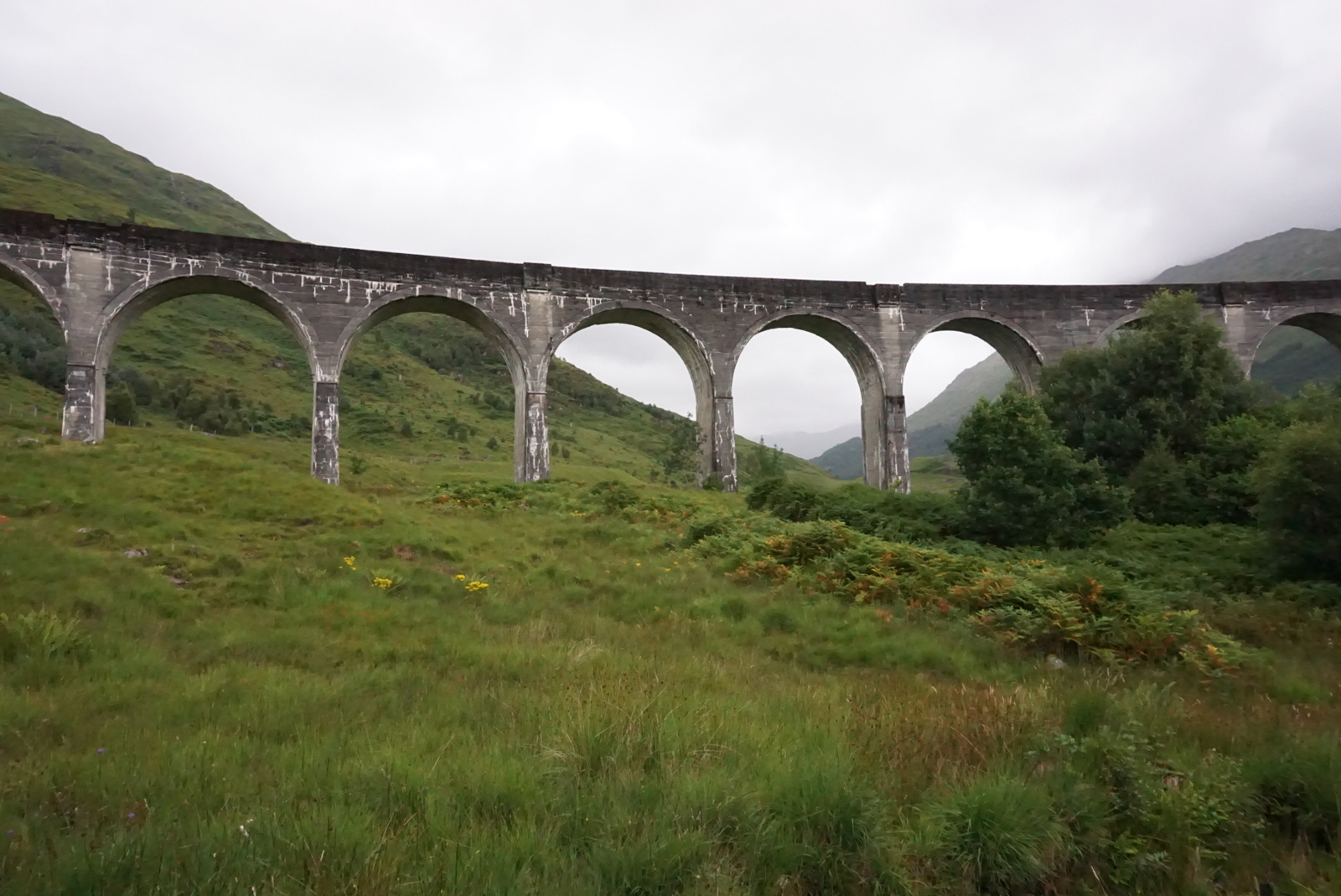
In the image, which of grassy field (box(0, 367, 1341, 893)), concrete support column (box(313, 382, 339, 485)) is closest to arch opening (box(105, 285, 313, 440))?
concrete support column (box(313, 382, 339, 485))

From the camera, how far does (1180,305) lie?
17703 millimetres

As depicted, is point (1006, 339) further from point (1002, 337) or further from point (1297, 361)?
point (1297, 361)

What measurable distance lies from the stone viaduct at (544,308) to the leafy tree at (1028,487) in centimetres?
A: 871

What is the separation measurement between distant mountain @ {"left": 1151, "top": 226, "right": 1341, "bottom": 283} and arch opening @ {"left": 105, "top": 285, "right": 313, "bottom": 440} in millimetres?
143588

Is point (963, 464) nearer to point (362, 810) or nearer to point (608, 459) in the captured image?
point (362, 810)

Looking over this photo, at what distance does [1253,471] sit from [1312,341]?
304 ft

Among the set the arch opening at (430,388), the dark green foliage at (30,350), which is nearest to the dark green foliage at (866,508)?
the arch opening at (430,388)

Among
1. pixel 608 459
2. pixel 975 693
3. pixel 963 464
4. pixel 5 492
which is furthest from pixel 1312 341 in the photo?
pixel 5 492

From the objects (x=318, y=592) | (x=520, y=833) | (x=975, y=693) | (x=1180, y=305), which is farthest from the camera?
(x=1180, y=305)

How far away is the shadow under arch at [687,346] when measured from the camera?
926 inches

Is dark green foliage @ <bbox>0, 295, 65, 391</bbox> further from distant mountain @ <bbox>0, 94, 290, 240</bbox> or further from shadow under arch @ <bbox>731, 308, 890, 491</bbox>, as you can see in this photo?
shadow under arch @ <bbox>731, 308, 890, 491</bbox>

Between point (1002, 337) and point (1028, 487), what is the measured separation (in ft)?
50.6

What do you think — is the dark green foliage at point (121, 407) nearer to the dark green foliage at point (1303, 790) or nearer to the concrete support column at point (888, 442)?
the concrete support column at point (888, 442)

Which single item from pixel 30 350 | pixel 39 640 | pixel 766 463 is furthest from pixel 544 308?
pixel 30 350
